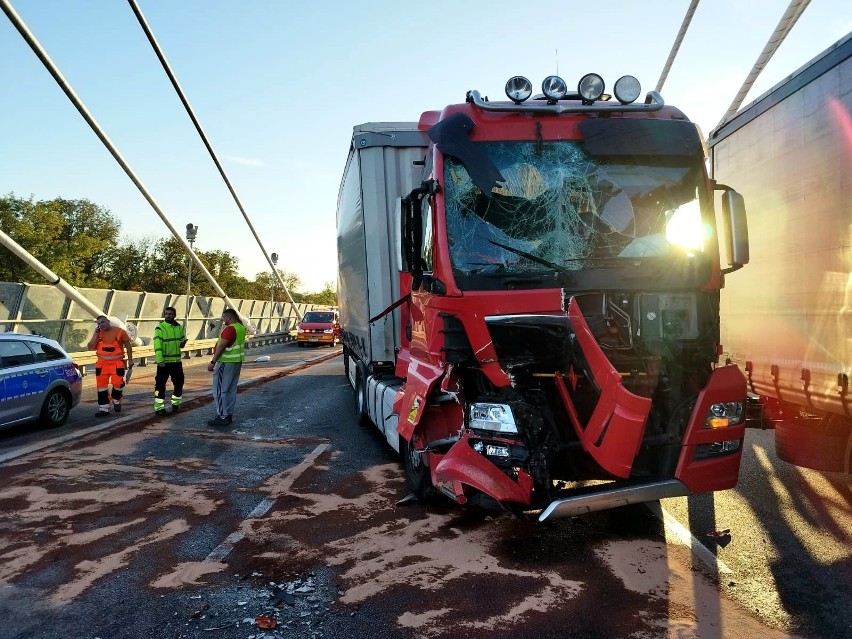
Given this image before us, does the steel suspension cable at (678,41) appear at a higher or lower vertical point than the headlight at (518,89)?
higher

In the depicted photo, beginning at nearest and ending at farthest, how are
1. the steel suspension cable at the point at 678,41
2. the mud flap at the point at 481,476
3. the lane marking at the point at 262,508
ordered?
the mud flap at the point at 481,476 → the lane marking at the point at 262,508 → the steel suspension cable at the point at 678,41

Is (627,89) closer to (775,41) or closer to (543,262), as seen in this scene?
(543,262)

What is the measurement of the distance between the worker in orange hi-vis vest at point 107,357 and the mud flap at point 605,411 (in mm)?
8777

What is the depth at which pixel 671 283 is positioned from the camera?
4.55 meters

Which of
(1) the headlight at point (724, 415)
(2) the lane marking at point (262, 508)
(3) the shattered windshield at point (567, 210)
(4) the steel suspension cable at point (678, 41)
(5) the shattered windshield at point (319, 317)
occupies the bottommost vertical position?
(2) the lane marking at point (262, 508)

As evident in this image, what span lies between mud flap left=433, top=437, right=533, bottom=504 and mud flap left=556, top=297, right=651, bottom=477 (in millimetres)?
469

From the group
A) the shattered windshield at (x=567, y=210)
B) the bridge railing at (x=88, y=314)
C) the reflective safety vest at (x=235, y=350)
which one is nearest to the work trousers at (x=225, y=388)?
the reflective safety vest at (x=235, y=350)

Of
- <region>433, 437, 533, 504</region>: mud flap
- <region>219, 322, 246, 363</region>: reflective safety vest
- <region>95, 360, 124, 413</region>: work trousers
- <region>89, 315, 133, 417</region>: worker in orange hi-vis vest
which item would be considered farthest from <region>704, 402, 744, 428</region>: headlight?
<region>95, 360, 124, 413</region>: work trousers

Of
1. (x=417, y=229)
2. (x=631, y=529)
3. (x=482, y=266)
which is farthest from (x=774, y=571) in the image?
(x=417, y=229)

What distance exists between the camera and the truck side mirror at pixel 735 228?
4.59 metres

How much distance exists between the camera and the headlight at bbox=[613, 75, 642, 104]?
16.9 ft

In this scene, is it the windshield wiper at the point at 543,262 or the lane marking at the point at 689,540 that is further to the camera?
the windshield wiper at the point at 543,262

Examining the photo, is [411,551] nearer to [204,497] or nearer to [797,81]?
[204,497]

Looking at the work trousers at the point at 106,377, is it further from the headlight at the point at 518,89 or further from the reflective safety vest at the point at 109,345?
the headlight at the point at 518,89
